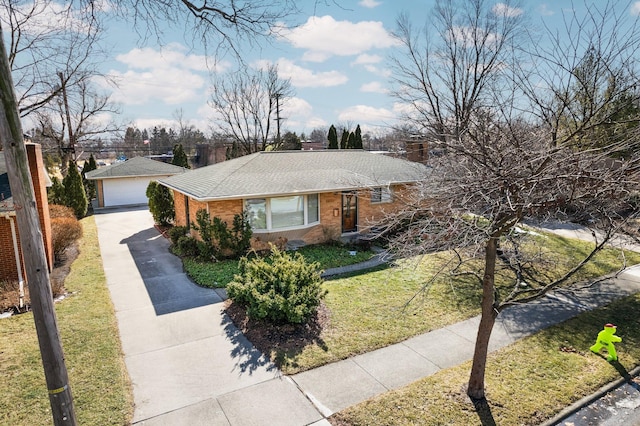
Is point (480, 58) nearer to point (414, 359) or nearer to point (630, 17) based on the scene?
point (630, 17)

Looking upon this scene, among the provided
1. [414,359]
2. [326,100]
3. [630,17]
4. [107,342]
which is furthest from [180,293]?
[326,100]

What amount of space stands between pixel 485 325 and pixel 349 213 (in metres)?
9.93

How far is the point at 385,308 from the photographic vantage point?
8.71 meters

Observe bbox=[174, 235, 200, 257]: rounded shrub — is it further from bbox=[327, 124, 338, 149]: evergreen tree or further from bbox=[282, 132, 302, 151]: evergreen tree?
bbox=[282, 132, 302, 151]: evergreen tree

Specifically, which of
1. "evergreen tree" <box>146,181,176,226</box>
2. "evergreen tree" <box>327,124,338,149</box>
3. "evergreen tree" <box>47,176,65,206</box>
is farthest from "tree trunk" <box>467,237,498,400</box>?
"evergreen tree" <box>327,124,338,149</box>

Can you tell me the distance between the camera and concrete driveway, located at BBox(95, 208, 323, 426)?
5.23m

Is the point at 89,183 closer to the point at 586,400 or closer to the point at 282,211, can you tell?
the point at 282,211

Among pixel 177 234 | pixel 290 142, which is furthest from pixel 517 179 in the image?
pixel 290 142

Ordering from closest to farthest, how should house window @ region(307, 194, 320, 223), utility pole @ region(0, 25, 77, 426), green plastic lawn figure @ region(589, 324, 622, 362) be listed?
utility pole @ region(0, 25, 77, 426) → green plastic lawn figure @ region(589, 324, 622, 362) → house window @ region(307, 194, 320, 223)

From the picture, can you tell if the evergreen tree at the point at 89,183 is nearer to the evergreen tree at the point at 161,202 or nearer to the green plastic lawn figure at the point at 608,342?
the evergreen tree at the point at 161,202

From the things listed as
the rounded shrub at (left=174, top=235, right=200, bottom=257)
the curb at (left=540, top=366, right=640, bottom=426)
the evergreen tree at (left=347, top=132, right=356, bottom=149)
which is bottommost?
the curb at (left=540, top=366, right=640, bottom=426)

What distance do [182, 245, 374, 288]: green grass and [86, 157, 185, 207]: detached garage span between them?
598 inches

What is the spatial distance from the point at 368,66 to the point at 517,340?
10453mm

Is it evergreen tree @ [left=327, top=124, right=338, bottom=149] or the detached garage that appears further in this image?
evergreen tree @ [left=327, top=124, right=338, bottom=149]
